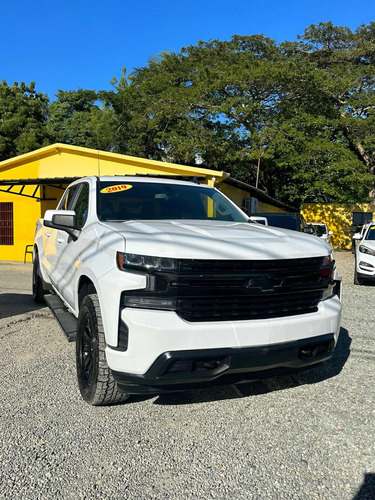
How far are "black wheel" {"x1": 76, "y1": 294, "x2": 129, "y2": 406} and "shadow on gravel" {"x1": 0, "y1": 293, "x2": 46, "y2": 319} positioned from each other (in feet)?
11.4

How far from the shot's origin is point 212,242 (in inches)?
112

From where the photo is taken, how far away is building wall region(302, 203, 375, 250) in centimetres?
2517

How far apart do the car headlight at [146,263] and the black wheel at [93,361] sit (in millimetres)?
513

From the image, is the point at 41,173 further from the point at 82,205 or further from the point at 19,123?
the point at 19,123

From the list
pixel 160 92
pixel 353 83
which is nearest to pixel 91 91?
pixel 160 92

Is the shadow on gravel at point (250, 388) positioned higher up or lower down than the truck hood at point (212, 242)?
lower down

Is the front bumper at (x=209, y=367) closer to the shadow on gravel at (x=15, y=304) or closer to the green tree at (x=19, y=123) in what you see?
the shadow on gravel at (x=15, y=304)

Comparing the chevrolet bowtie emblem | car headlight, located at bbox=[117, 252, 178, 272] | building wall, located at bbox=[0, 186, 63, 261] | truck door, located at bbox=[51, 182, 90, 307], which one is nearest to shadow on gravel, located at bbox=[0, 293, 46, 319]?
truck door, located at bbox=[51, 182, 90, 307]

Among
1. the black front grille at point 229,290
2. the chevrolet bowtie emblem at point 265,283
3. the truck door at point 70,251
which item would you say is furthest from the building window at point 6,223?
the chevrolet bowtie emblem at point 265,283

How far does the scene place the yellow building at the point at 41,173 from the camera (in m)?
14.1

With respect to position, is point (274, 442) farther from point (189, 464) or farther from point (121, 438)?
point (121, 438)

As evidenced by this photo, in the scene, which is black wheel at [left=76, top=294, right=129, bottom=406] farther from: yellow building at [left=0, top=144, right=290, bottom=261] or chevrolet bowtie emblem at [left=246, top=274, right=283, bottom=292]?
yellow building at [left=0, top=144, right=290, bottom=261]

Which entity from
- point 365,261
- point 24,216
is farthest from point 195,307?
point 24,216

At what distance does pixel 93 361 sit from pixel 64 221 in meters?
A: 1.40
